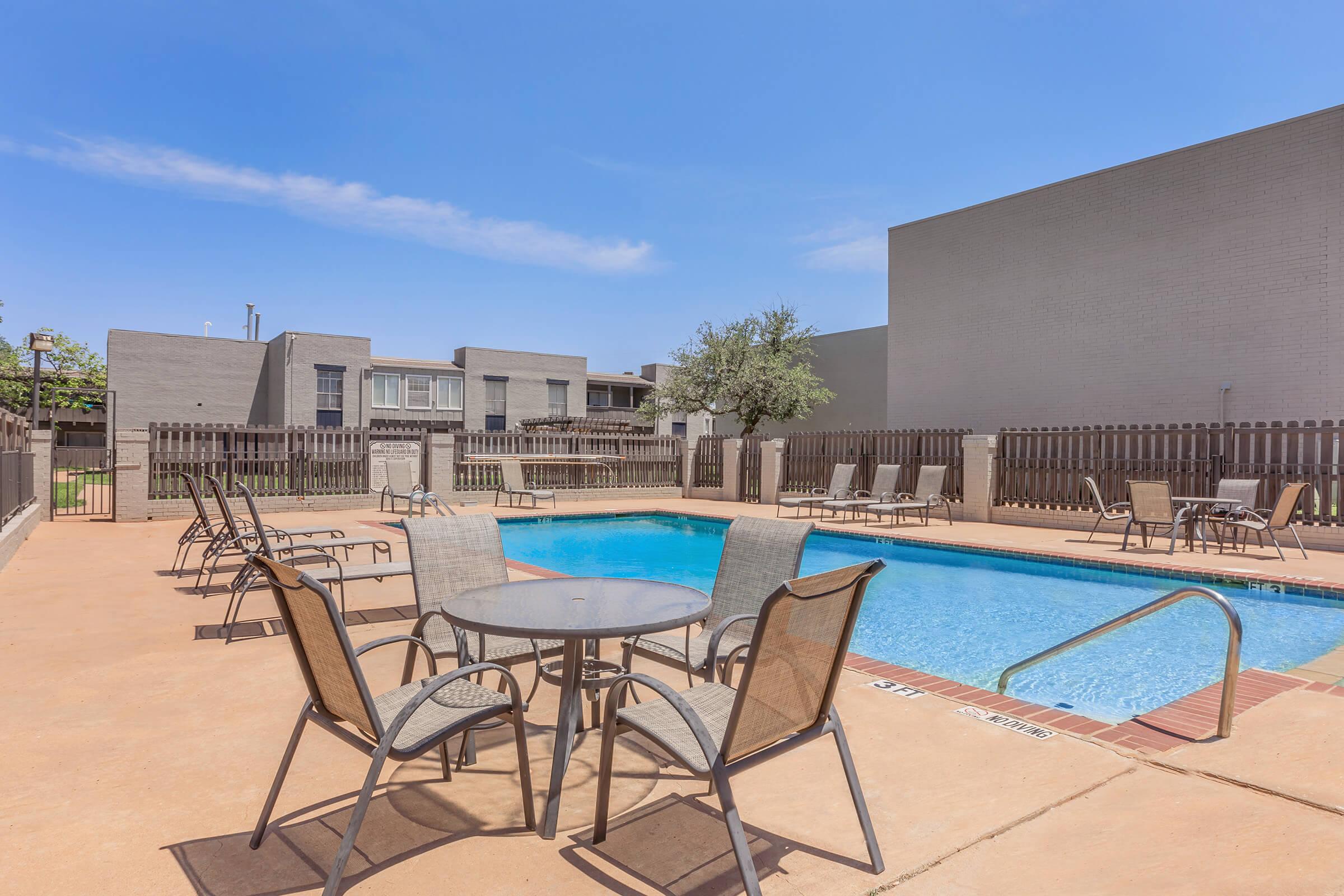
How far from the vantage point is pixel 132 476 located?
490 inches

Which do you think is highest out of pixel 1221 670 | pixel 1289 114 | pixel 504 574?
pixel 1289 114

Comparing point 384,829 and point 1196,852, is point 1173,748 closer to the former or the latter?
point 1196,852

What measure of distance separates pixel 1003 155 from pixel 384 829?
21205 mm

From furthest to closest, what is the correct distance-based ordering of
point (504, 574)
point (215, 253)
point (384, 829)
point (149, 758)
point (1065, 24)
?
point (215, 253), point (1065, 24), point (504, 574), point (149, 758), point (384, 829)

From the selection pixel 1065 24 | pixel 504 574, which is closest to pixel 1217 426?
pixel 1065 24

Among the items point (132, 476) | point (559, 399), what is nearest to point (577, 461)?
point (132, 476)

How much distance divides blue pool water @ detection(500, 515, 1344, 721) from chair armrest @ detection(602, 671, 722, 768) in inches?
133

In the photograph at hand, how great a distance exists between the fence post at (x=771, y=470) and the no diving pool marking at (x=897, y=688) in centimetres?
1332

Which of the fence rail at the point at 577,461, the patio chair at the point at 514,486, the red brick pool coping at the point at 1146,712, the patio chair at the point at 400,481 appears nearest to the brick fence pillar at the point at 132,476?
the patio chair at the point at 400,481

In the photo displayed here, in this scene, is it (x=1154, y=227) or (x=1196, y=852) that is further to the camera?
(x=1154, y=227)

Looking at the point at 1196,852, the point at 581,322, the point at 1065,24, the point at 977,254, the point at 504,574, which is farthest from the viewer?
the point at 581,322

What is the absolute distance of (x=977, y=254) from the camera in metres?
21.1

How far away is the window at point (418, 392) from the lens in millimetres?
36844

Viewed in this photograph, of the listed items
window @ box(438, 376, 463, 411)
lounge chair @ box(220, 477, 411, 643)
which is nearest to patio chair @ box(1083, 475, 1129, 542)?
lounge chair @ box(220, 477, 411, 643)
